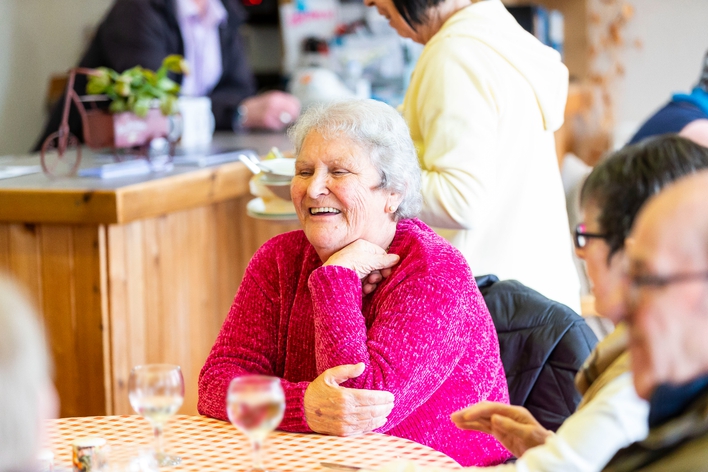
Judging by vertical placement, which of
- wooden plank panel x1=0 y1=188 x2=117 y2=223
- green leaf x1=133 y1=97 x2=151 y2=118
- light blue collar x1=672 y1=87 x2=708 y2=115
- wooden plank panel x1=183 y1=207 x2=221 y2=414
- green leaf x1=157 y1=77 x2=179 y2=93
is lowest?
wooden plank panel x1=183 y1=207 x2=221 y2=414

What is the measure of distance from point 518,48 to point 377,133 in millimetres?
583

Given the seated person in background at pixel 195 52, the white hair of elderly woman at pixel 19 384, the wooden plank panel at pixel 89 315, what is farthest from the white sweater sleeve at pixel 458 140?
the seated person in background at pixel 195 52

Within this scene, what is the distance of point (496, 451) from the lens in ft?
5.29

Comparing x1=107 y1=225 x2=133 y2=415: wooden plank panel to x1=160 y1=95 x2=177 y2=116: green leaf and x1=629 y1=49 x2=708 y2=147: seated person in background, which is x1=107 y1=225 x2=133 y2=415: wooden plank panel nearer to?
x1=160 y1=95 x2=177 y2=116: green leaf

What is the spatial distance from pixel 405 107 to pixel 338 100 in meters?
0.48

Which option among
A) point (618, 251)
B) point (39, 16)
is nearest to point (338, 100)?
point (618, 251)

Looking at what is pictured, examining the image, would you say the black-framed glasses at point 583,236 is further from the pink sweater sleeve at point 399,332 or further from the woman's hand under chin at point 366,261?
the woman's hand under chin at point 366,261

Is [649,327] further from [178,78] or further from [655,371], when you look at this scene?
[178,78]

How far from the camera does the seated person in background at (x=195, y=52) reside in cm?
370

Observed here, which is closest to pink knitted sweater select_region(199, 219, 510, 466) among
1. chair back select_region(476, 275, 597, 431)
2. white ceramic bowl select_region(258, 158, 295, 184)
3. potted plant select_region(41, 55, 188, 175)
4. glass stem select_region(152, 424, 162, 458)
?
chair back select_region(476, 275, 597, 431)

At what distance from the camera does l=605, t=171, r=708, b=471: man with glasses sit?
79 centimetres

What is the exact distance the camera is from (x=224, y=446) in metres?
1.37

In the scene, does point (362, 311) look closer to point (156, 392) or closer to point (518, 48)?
point (156, 392)

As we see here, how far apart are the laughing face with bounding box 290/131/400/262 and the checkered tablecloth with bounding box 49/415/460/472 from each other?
399mm
